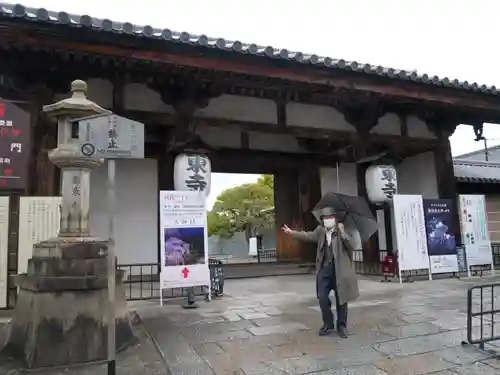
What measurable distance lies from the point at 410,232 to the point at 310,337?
16.9 feet

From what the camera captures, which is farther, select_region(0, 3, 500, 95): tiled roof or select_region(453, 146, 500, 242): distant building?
select_region(453, 146, 500, 242): distant building

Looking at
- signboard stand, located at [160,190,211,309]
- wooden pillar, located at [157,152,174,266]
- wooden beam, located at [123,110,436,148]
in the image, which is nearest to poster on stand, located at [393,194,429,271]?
wooden beam, located at [123,110,436,148]

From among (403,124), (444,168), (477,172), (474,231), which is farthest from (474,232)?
(477,172)

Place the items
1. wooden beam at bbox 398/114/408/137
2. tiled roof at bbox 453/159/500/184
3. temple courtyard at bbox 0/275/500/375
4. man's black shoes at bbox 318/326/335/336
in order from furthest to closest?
tiled roof at bbox 453/159/500/184 < wooden beam at bbox 398/114/408/137 < man's black shoes at bbox 318/326/335/336 < temple courtyard at bbox 0/275/500/375

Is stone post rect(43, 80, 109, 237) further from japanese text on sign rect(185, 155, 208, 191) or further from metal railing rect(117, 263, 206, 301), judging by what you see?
japanese text on sign rect(185, 155, 208, 191)

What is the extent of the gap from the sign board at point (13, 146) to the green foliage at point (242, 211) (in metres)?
18.3

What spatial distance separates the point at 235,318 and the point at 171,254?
5.59 feet

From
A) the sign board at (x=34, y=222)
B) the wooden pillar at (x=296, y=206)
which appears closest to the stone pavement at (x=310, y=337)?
the sign board at (x=34, y=222)

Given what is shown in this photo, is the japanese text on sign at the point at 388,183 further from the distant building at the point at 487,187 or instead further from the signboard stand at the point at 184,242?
the signboard stand at the point at 184,242

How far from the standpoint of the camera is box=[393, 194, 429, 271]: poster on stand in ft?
29.5

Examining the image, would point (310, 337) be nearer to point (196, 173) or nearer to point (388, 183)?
point (196, 173)

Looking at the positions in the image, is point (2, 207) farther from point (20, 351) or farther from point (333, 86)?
point (333, 86)

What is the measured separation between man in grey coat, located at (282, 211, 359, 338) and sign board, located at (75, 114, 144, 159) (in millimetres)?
2701

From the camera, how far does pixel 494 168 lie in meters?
16.7
